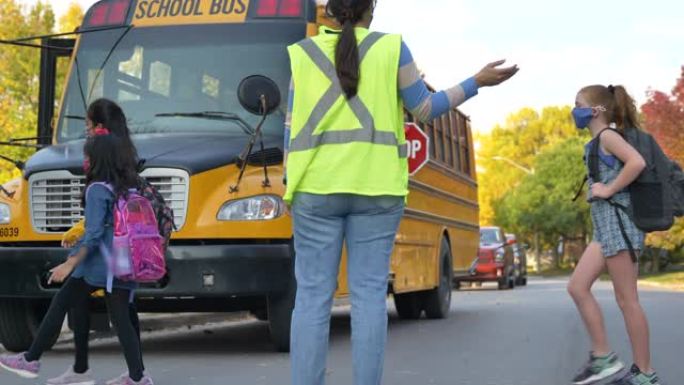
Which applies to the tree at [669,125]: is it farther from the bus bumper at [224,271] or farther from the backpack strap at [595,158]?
the backpack strap at [595,158]

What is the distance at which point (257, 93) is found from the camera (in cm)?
833

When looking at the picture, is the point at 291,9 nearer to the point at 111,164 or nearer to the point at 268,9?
the point at 268,9

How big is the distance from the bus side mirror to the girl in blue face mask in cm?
227

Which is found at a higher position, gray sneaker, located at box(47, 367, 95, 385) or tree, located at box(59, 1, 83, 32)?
tree, located at box(59, 1, 83, 32)

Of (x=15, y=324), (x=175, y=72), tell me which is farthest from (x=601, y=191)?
(x=15, y=324)

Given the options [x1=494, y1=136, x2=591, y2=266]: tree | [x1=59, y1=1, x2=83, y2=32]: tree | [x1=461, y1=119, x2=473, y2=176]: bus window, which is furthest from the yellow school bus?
[x1=494, y1=136, x2=591, y2=266]: tree

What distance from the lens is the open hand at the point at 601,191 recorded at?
6.76 m

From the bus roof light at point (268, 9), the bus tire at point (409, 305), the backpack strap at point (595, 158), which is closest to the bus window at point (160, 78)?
the bus roof light at point (268, 9)

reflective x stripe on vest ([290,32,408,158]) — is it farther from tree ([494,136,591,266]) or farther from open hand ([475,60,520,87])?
tree ([494,136,591,266])

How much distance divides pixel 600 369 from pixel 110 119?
10.3 feet

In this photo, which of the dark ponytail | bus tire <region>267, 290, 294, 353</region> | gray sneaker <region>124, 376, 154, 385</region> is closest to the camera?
gray sneaker <region>124, 376, 154, 385</region>

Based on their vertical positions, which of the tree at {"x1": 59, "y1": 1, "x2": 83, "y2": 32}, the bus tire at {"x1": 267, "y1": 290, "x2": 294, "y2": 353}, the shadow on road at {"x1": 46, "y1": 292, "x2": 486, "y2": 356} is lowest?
the shadow on road at {"x1": 46, "y1": 292, "x2": 486, "y2": 356}

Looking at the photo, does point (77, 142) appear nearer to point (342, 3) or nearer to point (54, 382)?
point (54, 382)

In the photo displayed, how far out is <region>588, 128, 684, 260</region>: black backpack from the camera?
263 inches
